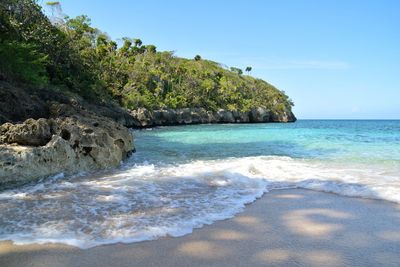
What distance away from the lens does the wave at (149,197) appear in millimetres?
4508

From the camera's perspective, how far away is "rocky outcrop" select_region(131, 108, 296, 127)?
48.7 metres

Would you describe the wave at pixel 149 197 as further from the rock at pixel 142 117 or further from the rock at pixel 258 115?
the rock at pixel 258 115

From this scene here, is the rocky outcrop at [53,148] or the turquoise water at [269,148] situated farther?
the turquoise water at [269,148]

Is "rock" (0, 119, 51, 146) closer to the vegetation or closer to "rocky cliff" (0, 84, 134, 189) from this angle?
"rocky cliff" (0, 84, 134, 189)

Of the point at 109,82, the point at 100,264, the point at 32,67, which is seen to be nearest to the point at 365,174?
the point at 100,264

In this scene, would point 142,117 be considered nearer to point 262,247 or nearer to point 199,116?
point 199,116

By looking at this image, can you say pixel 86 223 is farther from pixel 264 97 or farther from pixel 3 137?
pixel 264 97

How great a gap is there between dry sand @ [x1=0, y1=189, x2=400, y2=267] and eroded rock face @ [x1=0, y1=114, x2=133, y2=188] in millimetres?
3770

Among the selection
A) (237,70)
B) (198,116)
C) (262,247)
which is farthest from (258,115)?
(262,247)

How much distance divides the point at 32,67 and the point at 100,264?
19357 mm

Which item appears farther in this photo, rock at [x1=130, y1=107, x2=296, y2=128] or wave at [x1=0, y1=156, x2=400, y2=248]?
rock at [x1=130, y1=107, x2=296, y2=128]

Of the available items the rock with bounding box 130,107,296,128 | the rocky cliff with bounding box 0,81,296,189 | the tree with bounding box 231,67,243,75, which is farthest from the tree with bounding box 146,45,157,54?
the rocky cliff with bounding box 0,81,296,189

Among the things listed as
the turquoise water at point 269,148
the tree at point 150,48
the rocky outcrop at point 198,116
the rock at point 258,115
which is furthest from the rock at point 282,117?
the turquoise water at point 269,148

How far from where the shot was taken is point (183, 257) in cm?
367
